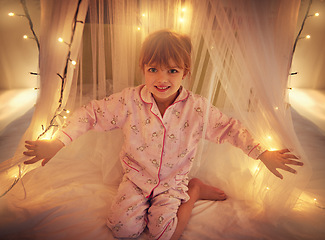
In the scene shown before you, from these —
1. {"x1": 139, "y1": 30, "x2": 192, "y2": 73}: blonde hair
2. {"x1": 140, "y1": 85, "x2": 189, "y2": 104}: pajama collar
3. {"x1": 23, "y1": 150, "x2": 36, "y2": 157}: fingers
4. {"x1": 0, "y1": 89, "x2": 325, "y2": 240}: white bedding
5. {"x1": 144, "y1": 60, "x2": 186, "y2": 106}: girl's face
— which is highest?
{"x1": 139, "y1": 30, "x2": 192, "y2": 73}: blonde hair

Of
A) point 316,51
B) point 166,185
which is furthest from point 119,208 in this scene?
point 316,51

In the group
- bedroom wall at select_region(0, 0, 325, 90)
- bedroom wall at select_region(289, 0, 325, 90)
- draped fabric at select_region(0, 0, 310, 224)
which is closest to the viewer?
draped fabric at select_region(0, 0, 310, 224)

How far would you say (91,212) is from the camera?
3.44ft

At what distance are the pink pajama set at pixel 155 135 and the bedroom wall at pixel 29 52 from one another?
2.19 feet

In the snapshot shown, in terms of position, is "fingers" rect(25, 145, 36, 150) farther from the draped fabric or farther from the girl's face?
the girl's face

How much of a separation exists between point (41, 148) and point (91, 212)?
360mm

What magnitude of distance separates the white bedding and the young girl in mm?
79

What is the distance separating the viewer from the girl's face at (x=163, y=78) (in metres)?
0.99

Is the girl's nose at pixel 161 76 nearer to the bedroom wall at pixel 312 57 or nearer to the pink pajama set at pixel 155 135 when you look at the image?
the pink pajama set at pixel 155 135

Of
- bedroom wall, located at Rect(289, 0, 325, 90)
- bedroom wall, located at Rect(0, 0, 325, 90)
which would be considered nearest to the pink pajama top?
bedroom wall, located at Rect(0, 0, 325, 90)

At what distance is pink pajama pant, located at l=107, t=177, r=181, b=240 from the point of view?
3.11ft

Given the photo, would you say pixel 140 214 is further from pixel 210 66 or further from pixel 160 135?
pixel 210 66

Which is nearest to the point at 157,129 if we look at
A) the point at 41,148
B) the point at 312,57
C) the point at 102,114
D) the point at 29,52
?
the point at 102,114

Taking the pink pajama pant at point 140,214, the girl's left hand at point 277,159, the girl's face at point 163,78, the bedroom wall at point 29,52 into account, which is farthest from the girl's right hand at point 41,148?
the girl's left hand at point 277,159
